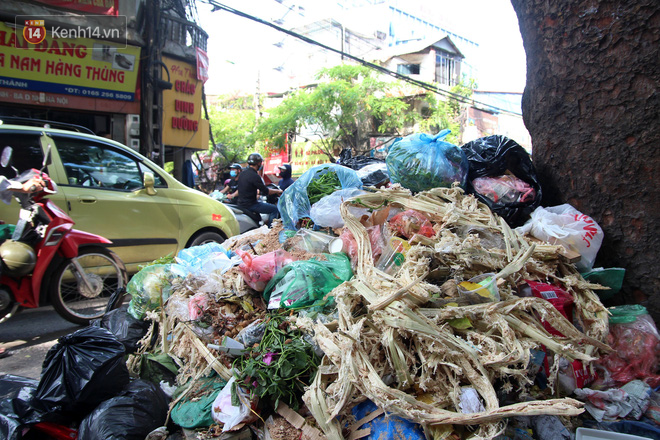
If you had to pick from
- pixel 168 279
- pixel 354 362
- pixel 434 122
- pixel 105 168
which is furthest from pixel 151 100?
pixel 434 122

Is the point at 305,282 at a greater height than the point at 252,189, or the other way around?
the point at 252,189

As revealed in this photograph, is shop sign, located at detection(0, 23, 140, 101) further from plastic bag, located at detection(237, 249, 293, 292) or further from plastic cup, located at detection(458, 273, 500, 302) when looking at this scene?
plastic cup, located at detection(458, 273, 500, 302)

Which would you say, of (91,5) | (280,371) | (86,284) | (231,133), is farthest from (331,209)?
(231,133)

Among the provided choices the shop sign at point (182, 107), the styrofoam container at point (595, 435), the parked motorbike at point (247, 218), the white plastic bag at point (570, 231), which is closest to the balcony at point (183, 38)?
the shop sign at point (182, 107)

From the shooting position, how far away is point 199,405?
6.69ft

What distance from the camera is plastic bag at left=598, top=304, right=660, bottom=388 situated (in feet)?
6.03

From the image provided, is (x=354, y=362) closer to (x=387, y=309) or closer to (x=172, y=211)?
(x=387, y=309)

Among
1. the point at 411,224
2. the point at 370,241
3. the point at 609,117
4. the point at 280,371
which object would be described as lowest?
the point at 280,371

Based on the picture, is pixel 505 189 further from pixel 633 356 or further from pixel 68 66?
pixel 68 66

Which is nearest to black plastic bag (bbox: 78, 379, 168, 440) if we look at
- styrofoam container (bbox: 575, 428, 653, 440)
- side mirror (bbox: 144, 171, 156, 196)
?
styrofoam container (bbox: 575, 428, 653, 440)

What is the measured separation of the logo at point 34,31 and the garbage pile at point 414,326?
305 inches

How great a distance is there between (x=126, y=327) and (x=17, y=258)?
4.91 ft

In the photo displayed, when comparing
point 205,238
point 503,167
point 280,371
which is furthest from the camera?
point 205,238

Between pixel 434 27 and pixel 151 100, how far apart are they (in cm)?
3397
